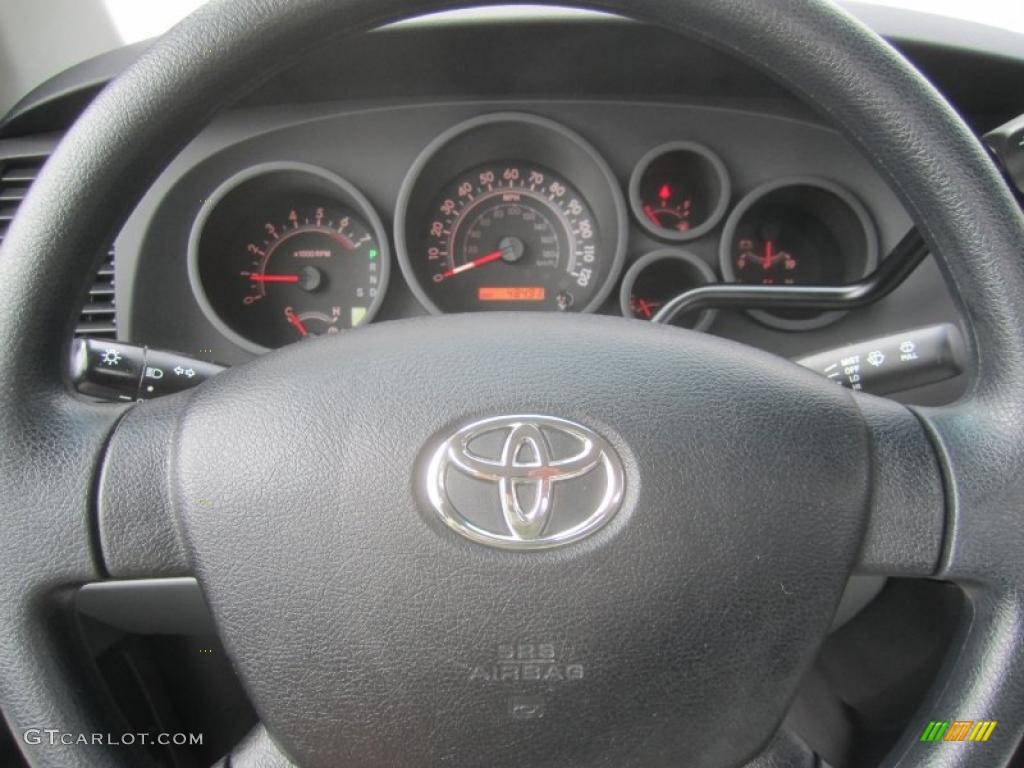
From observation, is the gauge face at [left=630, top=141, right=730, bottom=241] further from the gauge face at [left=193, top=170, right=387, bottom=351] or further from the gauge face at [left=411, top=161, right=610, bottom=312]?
the gauge face at [left=193, top=170, right=387, bottom=351]

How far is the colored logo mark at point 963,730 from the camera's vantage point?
2.05 ft

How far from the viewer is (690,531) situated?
0.65 m

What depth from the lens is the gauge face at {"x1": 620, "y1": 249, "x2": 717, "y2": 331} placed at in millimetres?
1670

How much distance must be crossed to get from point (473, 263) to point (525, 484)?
1.25m

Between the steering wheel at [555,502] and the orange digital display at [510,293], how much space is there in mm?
1103

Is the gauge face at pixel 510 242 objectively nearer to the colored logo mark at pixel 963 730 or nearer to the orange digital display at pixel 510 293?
the orange digital display at pixel 510 293

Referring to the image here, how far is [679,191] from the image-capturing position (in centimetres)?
183

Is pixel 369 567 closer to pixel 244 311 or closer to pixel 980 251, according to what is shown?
pixel 980 251

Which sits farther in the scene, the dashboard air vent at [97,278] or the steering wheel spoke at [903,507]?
the dashboard air vent at [97,278]

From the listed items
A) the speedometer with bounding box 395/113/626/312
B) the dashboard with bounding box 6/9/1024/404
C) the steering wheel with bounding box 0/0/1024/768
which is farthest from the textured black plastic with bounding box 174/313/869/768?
the speedometer with bounding box 395/113/626/312

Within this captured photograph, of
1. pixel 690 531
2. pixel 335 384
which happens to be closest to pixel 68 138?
pixel 335 384

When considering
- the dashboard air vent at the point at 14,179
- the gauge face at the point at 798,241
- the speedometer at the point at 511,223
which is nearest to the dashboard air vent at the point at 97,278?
the dashboard air vent at the point at 14,179

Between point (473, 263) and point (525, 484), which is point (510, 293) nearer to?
point (473, 263)

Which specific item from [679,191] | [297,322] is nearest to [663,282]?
[679,191]
